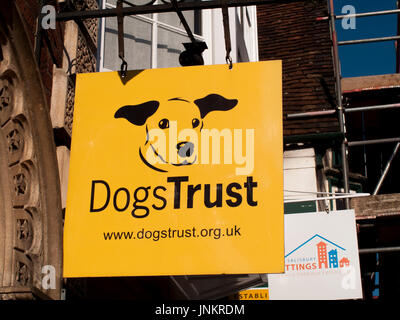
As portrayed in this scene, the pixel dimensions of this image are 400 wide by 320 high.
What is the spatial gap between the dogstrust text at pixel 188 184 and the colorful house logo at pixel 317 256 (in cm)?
411

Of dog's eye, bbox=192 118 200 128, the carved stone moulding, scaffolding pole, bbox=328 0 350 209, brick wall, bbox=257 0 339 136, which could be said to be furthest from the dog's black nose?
brick wall, bbox=257 0 339 136

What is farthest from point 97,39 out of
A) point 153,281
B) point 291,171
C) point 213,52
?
point 291,171

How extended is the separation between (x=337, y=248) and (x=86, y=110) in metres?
4.61

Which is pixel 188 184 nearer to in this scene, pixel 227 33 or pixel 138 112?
pixel 138 112

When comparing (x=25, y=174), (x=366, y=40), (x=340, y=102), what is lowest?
(x=25, y=174)

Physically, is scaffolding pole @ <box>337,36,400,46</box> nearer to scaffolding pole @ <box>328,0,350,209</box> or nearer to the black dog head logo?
scaffolding pole @ <box>328,0,350,209</box>

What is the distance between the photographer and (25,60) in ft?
17.5

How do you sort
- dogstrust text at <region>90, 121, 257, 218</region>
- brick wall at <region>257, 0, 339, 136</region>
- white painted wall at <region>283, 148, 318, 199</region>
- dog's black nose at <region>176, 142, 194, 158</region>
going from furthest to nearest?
brick wall at <region>257, 0, 339, 136</region> → white painted wall at <region>283, 148, 318, 199</region> → dog's black nose at <region>176, 142, 194, 158</region> → dogstrust text at <region>90, 121, 257, 218</region>

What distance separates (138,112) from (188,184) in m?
0.75

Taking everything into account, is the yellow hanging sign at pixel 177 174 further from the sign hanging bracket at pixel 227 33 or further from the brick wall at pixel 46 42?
the brick wall at pixel 46 42

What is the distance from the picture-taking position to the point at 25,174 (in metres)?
5.29

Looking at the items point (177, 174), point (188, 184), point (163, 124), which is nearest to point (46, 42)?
point (163, 124)

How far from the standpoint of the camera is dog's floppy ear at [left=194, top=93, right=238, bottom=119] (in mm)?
5258

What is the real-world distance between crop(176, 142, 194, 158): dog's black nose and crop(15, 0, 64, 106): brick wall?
1.40 m
